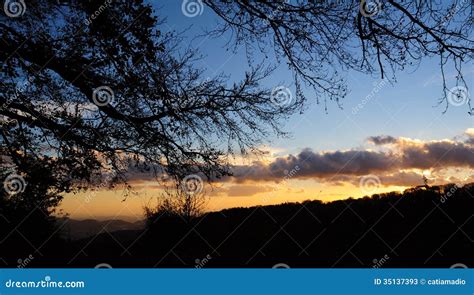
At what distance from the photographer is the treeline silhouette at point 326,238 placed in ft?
28.8

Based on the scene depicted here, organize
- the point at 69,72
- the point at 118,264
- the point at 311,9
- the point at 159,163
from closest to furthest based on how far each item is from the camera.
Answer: the point at 311,9 < the point at 69,72 < the point at 159,163 < the point at 118,264

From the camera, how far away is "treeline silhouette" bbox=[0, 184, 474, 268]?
8789 millimetres

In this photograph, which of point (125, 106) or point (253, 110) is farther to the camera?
point (253, 110)

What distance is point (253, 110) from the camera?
9.74 metres

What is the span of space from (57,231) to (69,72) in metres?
11.1

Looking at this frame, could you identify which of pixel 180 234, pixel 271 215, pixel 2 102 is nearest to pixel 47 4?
pixel 2 102

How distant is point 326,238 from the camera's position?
10.6 m

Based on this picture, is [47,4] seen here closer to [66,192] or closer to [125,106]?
[125,106]

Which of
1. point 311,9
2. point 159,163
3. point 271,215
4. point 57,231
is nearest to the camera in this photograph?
point 311,9

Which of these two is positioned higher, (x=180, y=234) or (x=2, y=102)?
(x=180, y=234)

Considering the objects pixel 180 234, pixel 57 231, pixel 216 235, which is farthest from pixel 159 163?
pixel 57 231

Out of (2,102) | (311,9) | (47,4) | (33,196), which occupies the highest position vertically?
(311,9)

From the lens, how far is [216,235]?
1490cm

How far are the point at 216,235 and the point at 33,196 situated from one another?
271 inches
